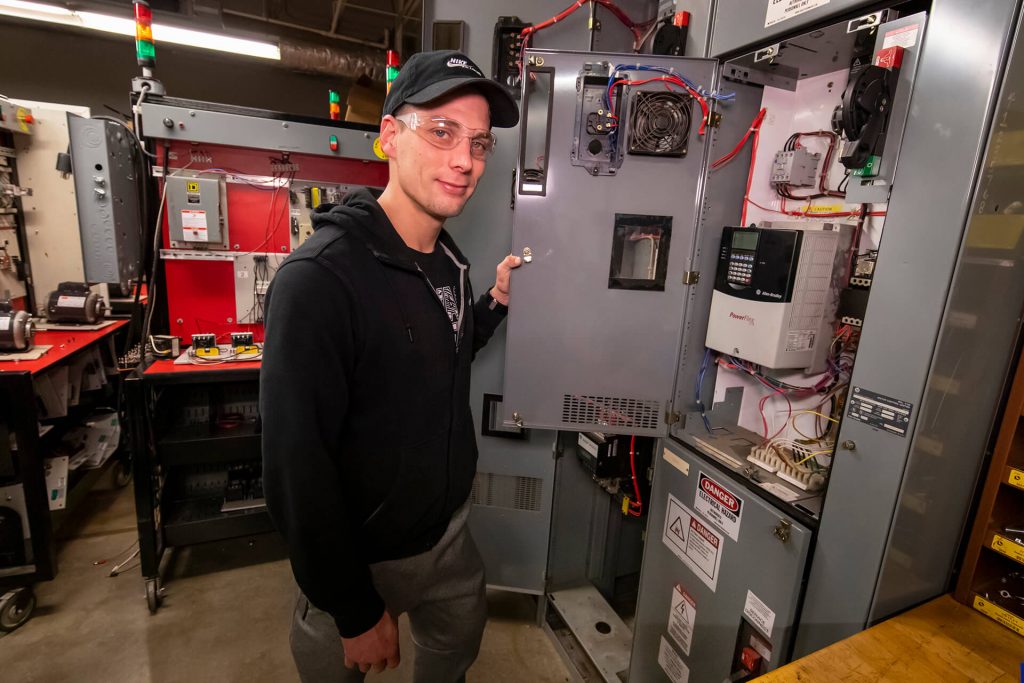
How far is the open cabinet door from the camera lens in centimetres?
134

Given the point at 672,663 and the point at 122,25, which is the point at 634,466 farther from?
the point at 122,25

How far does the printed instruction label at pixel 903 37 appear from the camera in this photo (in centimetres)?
91

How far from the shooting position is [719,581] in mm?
1295

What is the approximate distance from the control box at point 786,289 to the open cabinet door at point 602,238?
15cm

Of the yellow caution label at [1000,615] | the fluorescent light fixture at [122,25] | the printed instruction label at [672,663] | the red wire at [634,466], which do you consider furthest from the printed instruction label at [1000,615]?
the fluorescent light fixture at [122,25]

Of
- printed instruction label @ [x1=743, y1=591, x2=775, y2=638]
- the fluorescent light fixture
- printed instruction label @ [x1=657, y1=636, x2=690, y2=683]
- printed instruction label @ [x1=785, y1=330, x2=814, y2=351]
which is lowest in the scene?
printed instruction label @ [x1=657, y1=636, x2=690, y2=683]

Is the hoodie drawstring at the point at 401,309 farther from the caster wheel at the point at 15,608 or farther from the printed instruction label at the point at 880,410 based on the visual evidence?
the caster wheel at the point at 15,608

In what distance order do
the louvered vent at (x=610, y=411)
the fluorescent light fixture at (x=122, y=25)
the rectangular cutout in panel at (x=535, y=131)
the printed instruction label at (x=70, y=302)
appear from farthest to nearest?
1. the fluorescent light fixture at (x=122, y=25)
2. the printed instruction label at (x=70, y=302)
3. the louvered vent at (x=610, y=411)
4. the rectangular cutout in panel at (x=535, y=131)

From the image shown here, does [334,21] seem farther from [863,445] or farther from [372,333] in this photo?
[863,445]

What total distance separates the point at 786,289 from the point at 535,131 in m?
0.83

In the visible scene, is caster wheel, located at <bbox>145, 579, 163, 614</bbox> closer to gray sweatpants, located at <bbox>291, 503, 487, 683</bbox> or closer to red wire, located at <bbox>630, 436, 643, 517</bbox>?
gray sweatpants, located at <bbox>291, 503, 487, 683</bbox>

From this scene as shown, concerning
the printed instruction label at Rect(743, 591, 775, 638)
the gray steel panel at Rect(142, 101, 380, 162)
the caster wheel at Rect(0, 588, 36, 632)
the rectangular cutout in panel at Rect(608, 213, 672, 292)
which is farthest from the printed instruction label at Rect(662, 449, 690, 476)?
the caster wheel at Rect(0, 588, 36, 632)

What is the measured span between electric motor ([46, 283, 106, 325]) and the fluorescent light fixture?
2.66 m

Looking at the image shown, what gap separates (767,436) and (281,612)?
2.07 metres
